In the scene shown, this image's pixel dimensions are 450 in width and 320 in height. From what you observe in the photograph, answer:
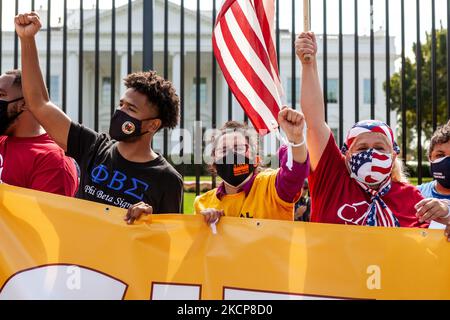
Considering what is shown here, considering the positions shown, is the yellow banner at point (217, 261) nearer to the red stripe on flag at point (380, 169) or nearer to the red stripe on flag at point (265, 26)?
the red stripe on flag at point (380, 169)

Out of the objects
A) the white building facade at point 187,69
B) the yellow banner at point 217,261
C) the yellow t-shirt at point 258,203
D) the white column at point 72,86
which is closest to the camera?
the yellow banner at point 217,261

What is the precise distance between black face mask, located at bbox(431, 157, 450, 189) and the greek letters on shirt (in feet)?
5.75

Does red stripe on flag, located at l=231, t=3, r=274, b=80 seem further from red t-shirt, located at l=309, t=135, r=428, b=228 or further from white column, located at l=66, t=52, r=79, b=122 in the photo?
white column, located at l=66, t=52, r=79, b=122

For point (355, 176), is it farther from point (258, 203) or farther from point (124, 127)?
point (124, 127)

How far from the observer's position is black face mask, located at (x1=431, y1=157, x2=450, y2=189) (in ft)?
A: 11.5

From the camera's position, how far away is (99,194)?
315cm

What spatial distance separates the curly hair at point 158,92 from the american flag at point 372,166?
1.17 m

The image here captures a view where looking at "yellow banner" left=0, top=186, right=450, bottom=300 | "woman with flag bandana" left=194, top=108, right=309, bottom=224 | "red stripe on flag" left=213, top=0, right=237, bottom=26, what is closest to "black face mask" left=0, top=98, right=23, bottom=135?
"yellow banner" left=0, top=186, right=450, bottom=300

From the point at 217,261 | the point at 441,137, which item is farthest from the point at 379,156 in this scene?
the point at 217,261

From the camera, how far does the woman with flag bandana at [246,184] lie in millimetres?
3022

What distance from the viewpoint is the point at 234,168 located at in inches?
127

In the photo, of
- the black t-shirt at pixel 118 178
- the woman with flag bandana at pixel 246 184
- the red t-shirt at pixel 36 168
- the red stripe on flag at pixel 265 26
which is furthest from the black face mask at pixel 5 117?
the red stripe on flag at pixel 265 26

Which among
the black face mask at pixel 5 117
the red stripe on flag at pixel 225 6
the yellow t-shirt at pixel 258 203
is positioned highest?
the red stripe on flag at pixel 225 6
